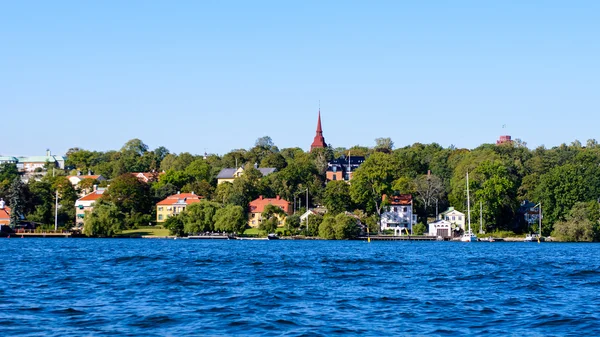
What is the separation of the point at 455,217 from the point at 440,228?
4031 mm

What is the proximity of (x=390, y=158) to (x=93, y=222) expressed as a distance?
128ft

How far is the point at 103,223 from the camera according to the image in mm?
99688

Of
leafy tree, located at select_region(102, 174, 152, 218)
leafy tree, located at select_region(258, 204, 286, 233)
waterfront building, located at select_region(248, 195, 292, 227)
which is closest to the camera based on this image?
leafy tree, located at select_region(258, 204, 286, 233)

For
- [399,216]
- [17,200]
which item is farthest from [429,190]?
[17,200]

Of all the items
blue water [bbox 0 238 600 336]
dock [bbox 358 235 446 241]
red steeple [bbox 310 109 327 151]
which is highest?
red steeple [bbox 310 109 327 151]

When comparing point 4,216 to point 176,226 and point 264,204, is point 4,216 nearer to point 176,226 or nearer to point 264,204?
point 176,226

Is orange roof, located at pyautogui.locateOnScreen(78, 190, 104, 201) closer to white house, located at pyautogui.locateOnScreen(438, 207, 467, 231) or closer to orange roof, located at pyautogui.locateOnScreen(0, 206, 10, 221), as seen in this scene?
orange roof, located at pyautogui.locateOnScreen(0, 206, 10, 221)

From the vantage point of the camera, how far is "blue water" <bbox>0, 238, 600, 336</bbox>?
22672 mm

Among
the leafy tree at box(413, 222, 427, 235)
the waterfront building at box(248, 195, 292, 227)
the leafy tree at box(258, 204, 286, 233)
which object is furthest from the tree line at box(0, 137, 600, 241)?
the leafy tree at box(413, 222, 427, 235)

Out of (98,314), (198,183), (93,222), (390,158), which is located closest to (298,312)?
(98,314)

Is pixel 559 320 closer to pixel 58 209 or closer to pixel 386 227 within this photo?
pixel 386 227

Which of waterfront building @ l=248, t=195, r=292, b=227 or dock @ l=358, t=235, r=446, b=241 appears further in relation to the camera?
waterfront building @ l=248, t=195, r=292, b=227

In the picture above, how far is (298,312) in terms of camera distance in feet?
83.1

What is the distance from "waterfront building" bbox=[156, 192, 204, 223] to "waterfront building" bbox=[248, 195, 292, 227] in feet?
26.9
